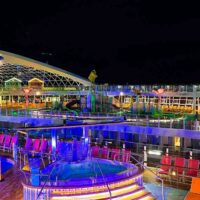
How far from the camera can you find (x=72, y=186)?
8.32 m

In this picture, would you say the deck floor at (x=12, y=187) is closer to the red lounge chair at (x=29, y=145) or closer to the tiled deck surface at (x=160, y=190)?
the red lounge chair at (x=29, y=145)

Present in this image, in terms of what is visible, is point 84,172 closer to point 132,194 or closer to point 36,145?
point 132,194

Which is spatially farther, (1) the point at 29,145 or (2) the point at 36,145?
(1) the point at 29,145

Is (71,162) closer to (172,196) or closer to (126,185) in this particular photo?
(126,185)

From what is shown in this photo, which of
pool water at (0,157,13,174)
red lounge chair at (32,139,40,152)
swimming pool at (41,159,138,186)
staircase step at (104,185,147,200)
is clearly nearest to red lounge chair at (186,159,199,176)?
swimming pool at (41,159,138,186)

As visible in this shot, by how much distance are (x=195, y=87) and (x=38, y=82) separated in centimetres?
2757

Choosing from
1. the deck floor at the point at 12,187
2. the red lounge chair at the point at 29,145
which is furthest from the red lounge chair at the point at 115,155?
the red lounge chair at the point at 29,145

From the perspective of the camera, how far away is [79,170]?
9.39 m

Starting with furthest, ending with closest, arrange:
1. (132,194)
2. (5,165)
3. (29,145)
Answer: (29,145) → (5,165) → (132,194)

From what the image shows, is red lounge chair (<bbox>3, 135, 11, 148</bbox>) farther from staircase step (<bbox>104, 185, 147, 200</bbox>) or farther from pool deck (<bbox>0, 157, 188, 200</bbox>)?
staircase step (<bbox>104, 185, 147, 200</bbox>)

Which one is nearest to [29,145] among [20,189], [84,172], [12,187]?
[12,187]

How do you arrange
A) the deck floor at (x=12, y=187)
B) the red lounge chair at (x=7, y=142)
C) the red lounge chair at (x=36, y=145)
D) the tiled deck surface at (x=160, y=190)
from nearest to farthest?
the deck floor at (x=12, y=187)
the tiled deck surface at (x=160, y=190)
the red lounge chair at (x=36, y=145)
the red lounge chair at (x=7, y=142)

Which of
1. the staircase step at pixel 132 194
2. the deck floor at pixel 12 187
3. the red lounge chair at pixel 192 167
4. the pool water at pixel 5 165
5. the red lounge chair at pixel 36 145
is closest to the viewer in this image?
the staircase step at pixel 132 194

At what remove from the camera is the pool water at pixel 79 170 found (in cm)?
909
